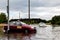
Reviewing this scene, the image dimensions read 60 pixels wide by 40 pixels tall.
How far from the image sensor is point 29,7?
40.7 m

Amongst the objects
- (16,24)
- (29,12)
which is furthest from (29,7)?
(16,24)

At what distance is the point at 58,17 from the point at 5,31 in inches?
1993

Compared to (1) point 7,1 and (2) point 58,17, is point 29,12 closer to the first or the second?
(1) point 7,1

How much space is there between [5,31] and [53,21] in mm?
48994

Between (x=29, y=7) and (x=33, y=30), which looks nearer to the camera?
(x=33, y=30)

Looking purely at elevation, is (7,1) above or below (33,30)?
above

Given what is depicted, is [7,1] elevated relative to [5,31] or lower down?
elevated

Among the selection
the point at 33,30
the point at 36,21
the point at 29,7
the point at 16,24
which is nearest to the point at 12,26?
the point at 16,24

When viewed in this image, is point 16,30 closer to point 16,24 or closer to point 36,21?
point 16,24

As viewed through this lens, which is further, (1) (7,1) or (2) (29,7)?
(2) (29,7)

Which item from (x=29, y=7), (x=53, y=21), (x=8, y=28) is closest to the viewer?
(x=8, y=28)

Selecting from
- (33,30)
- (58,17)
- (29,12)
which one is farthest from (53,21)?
(33,30)

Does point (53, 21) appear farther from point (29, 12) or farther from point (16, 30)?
point (16, 30)

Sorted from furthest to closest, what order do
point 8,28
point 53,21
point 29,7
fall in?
1. point 53,21
2. point 29,7
3. point 8,28
